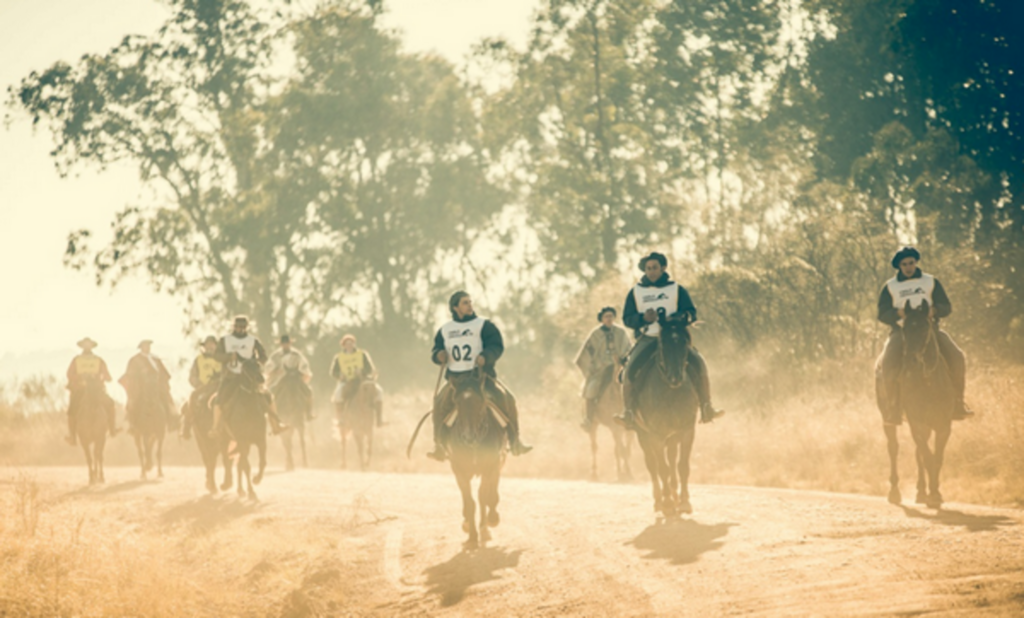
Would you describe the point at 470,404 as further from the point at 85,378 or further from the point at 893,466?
the point at 85,378

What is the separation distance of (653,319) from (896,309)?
8.71 feet

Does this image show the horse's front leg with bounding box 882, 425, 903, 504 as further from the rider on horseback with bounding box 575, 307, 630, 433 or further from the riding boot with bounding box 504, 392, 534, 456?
the rider on horseback with bounding box 575, 307, 630, 433

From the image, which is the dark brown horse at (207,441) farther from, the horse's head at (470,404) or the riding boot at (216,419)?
the horse's head at (470,404)

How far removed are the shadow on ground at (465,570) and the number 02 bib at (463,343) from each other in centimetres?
190

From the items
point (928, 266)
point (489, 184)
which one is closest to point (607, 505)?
point (928, 266)

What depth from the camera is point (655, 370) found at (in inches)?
508

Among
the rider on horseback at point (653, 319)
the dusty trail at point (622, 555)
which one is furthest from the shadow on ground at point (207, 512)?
the rider on horseback at point (653, 319)

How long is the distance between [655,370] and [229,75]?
36.8 m

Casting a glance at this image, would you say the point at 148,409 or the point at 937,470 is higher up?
the point at 148,409

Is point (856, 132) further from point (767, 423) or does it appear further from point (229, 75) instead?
point (229, 75)

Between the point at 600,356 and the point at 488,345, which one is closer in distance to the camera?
the point at 488,345

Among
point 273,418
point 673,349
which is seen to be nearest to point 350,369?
point 273,418

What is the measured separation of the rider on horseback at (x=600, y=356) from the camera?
19.3 m

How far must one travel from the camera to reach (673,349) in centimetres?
1261
